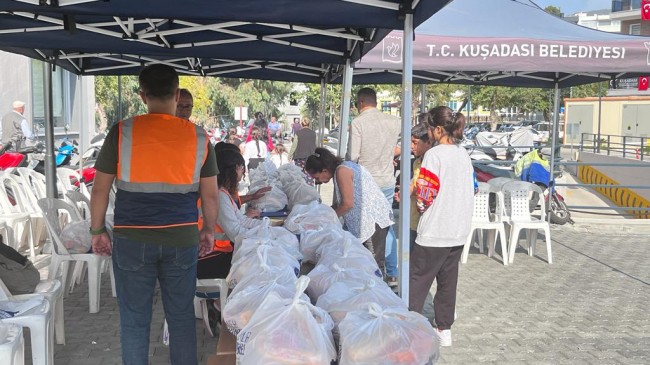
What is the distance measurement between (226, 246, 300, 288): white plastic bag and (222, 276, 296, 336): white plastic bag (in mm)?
272

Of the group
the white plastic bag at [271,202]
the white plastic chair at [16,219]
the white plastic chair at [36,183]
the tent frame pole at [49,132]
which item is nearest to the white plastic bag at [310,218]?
the white plastic bag at [271,202]

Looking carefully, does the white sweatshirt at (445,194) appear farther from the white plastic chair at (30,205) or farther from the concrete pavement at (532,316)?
the white plastic chair at (30,205)

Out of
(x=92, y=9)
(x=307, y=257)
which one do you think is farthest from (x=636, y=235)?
(x=92, y=9)

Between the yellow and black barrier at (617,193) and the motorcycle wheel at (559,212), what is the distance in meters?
3.76

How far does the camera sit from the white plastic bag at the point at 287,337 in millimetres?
2266

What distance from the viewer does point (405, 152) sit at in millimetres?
3652

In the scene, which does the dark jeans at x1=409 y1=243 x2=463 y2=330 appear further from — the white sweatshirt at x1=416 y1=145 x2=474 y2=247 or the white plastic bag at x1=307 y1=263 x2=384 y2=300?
the white plastic bag at x1=307 y1=263 x2=384 y2=300

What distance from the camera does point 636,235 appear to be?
1002cm

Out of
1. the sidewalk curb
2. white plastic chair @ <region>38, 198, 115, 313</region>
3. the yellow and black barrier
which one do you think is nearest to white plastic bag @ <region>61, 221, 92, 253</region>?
white plastic chair @ <region>38, 198, 115, 313</region>

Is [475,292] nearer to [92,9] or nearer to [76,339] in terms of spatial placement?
[76,339]

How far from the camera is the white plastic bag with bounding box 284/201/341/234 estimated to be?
426cm

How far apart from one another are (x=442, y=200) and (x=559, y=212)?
6917mm

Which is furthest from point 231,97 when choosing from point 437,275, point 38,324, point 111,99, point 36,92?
point 38,324

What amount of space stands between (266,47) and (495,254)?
4382mm
